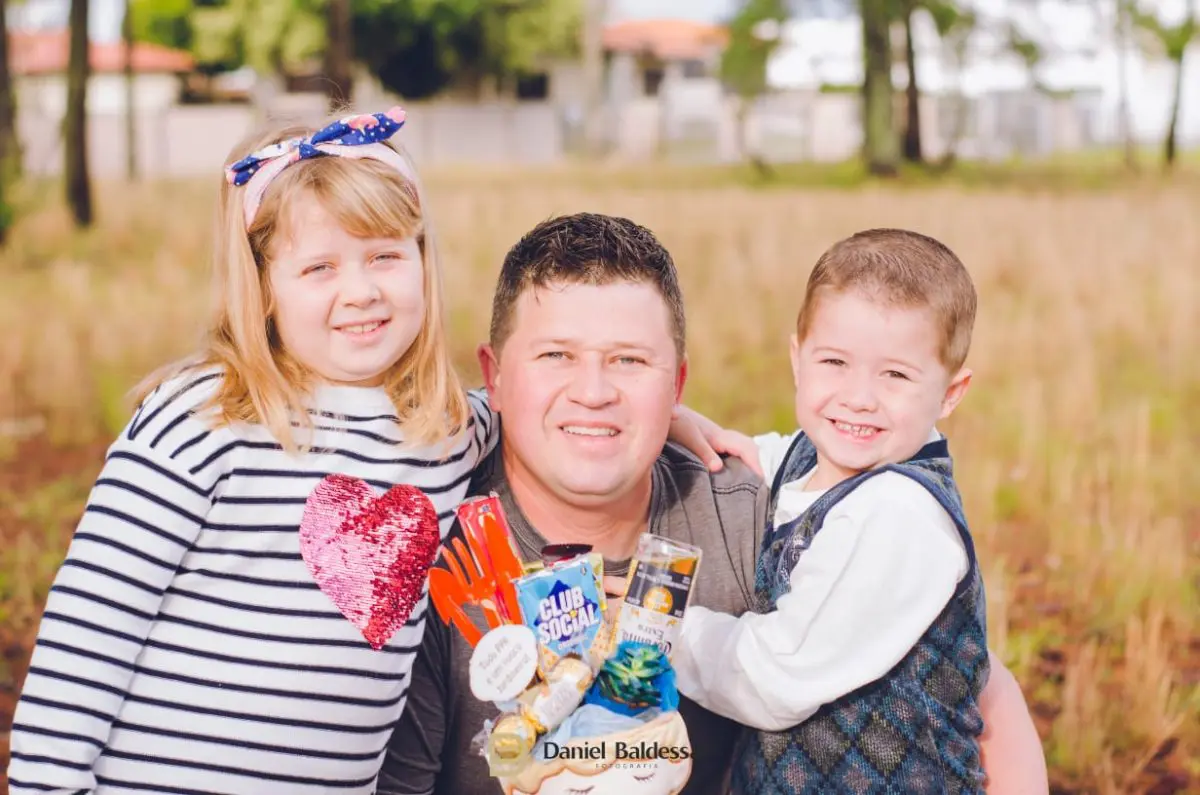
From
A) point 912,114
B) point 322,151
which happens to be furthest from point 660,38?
point 322,151

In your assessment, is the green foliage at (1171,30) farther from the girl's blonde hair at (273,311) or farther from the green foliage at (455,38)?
the girl's blonde hair at (273,311)

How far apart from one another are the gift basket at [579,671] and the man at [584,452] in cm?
31

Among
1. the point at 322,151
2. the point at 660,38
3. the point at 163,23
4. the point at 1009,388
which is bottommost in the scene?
the point at 1009,388

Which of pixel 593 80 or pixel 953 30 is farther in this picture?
pixel 593 80

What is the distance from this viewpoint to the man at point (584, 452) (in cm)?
236

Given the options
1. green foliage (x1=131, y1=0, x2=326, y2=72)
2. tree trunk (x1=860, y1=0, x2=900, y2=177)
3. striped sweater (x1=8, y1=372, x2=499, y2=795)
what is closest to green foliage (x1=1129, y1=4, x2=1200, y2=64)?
tree trunk (x1=860, y1=0, x2=900, y2=177)

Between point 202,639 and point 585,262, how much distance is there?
94 centimetres

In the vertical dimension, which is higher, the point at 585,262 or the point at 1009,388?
the point at 585,262

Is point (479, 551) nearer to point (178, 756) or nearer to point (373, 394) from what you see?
point (373, 394)

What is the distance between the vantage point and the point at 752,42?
24.7m

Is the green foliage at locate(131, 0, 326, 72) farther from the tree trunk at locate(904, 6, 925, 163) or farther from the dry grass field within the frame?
the dry grass field

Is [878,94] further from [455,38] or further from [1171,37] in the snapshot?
[455,38]

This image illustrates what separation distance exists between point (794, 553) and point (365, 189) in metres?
1.02

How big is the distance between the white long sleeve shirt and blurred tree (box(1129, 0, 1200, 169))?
27206 mm
